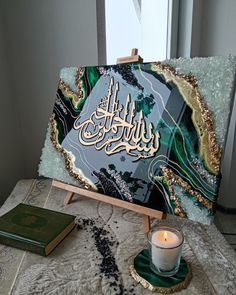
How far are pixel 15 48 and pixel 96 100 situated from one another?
0.47 m

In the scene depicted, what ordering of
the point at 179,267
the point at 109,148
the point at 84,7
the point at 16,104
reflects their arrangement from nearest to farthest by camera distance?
the point at 179,267 < the point at 109,148 < the point at 84,7 < the point at 16,104

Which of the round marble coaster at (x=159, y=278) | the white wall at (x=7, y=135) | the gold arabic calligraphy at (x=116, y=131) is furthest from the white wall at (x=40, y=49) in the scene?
the round marble coaster at (x=159, y=278)

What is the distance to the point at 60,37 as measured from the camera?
96cm

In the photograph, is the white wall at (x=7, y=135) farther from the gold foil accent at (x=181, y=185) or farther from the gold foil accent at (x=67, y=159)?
the gold foil accent at (x=181, y=185)

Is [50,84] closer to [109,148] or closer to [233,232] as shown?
[109,148]

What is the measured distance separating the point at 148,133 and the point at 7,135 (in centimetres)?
64

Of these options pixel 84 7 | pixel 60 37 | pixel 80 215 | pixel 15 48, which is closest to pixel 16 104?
pixel 15 48

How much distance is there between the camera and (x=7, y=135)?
3.29 feet

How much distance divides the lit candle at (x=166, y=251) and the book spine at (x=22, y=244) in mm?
238

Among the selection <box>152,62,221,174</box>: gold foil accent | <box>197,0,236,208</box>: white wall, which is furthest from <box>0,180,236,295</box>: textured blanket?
<box>197,0,236,208</box>: white wall

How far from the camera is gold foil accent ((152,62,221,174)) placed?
55cm

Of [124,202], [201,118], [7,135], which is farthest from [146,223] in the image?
[7,135]

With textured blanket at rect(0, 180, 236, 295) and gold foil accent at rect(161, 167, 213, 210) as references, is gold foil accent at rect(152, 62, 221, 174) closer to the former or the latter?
gold foil accent at rect(161, 167, 213, 210)

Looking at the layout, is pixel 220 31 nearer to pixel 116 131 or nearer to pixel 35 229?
pixel 116 131
